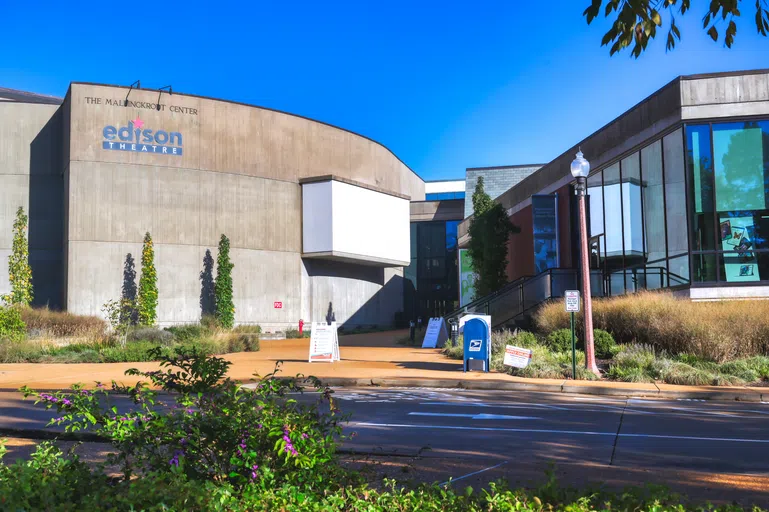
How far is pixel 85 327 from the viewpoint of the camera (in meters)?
30.0

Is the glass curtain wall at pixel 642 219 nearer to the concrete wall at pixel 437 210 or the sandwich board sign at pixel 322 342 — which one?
the sandwich board sign at pixel 322 342

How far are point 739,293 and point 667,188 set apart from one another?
3.85 metres

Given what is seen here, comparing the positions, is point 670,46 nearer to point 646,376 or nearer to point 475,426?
point 475,426

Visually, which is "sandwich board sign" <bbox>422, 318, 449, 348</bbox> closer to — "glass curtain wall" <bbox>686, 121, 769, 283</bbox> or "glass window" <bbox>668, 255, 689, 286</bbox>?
"glass window" <bbox>668, 255, 689, 286</bbox>

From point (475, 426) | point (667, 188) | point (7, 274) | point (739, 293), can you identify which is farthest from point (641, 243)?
point (7, 274)

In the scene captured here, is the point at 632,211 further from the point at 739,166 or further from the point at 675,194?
the point at 739,166

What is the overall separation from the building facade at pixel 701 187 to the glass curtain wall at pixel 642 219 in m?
0.04

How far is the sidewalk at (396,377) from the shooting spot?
553 inches

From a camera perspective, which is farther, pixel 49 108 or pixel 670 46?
pixel 49 108

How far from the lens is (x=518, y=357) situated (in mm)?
16672

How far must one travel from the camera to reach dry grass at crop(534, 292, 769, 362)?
55.8 feet

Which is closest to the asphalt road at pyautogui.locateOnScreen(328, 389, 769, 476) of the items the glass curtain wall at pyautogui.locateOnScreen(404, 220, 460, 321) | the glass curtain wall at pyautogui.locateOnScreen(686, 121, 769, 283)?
the glass curtain wall at pyautogui.locateOnScreen(686, 121, 769, 283)

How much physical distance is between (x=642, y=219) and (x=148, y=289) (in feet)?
82.6

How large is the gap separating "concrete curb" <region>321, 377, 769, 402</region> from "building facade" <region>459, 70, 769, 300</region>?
21.3 ft
